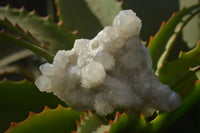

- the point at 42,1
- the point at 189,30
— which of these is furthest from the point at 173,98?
the point at 42,1

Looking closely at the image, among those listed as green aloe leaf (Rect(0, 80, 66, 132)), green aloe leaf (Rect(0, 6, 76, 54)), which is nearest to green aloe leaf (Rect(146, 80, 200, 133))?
green aloe leaf (Rect(0, 80, 66, 132))

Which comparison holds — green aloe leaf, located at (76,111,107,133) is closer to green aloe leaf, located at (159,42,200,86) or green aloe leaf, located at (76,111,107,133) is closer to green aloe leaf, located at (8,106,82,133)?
green aloe leaf, located at (8,106,82,133)

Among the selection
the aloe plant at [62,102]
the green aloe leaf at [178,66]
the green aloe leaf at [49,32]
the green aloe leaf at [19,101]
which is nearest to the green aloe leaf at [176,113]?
the aloe plant at [62,102]

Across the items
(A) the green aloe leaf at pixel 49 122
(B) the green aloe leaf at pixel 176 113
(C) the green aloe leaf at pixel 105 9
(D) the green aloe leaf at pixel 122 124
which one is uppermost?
(C) the green aloe leaf at pixel 105 9

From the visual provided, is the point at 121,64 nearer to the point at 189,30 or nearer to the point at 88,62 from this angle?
the point at 88,62

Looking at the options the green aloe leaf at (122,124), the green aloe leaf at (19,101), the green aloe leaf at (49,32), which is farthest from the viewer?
the green aloe leaf at (49,32)

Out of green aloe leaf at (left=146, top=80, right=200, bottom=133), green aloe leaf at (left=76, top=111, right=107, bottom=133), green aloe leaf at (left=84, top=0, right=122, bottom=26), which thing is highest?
green aloe leaf at (left=84, top=0, right=122, bottom=26)

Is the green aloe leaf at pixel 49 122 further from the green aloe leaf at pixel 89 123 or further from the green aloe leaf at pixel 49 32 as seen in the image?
the green aloe leaf at pixel 49 32

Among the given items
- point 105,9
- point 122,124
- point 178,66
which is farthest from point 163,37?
point 122,124
